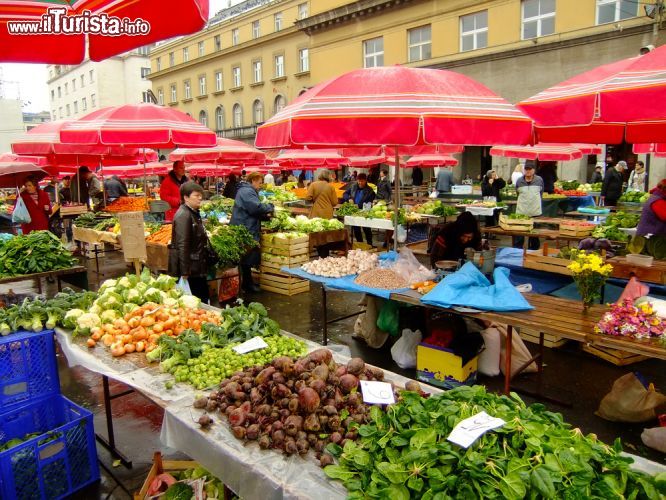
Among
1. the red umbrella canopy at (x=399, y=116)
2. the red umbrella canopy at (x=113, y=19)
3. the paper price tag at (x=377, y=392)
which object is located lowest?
the paper price tag at (x=377, y=392)

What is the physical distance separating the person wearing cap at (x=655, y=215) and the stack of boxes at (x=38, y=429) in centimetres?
658

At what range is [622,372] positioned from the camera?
215 inches

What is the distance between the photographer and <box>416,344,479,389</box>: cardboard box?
496 centimetres

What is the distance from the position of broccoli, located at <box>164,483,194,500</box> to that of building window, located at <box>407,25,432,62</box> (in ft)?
85.9

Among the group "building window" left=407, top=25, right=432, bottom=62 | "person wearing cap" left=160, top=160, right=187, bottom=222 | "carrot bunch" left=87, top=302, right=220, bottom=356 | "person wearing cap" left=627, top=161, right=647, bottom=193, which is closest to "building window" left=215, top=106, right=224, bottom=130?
"building window" left=407, top=25, right=432, bottom=62

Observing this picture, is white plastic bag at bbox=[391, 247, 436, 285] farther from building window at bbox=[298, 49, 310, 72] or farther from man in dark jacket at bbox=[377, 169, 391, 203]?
building window at bbox=[298, 49, 310, 72]

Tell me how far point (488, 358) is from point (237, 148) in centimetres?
932

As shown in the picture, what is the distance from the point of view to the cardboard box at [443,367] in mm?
4965

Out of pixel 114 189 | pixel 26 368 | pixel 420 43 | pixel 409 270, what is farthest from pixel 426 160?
pixel 26 368

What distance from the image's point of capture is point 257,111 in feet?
146

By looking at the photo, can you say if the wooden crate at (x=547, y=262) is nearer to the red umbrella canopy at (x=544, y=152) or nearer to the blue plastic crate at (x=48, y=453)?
the blue plastic crate at (x=48, y=453)

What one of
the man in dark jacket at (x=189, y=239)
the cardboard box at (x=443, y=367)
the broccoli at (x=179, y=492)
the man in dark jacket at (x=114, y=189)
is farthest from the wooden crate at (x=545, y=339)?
the man in dark jacket at (x=114, y=189)

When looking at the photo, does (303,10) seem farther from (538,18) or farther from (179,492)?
(179,492)

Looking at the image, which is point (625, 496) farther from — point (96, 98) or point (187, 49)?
point (96, 98)
